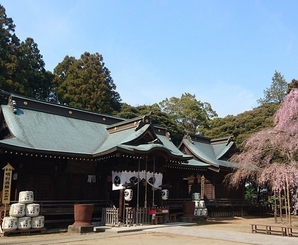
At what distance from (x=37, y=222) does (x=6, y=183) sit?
2365 mm

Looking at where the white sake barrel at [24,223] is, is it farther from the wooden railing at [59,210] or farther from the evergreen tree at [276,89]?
the evergreen tree at [276,89]

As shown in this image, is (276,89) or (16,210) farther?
(276,89)

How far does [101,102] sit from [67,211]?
85.3 ft

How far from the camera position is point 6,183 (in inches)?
576

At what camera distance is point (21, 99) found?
19109 mm

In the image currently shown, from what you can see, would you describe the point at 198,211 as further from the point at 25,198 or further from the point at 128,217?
the point at 25,198

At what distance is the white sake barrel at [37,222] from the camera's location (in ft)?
47.5

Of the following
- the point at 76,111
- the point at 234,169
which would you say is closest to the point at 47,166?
the point at 76,111

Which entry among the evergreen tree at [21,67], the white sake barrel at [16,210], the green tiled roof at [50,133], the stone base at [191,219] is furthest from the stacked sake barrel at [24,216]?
the evergreen tree at [21,67]

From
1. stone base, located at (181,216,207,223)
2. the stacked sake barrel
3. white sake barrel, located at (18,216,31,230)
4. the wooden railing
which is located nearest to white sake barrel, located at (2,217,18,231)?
the stacked sake barrel

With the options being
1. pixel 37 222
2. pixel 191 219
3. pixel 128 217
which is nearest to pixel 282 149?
pixel 191 219

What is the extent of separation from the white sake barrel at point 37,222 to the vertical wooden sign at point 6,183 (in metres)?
1.50

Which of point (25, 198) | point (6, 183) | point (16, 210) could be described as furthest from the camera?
point (6, 183)

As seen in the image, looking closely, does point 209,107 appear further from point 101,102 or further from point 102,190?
point 102,190
